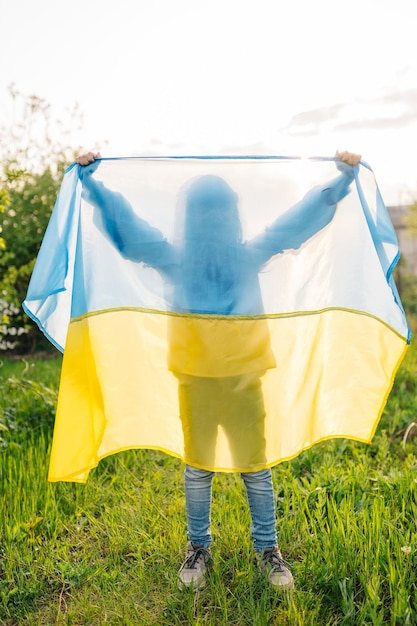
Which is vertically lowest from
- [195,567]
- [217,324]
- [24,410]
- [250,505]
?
[195,567]

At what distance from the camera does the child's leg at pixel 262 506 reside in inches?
97.2

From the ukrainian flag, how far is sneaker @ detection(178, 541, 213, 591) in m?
0.39

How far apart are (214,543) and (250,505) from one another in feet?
1.11

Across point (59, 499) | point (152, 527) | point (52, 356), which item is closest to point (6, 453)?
point (59, 499)

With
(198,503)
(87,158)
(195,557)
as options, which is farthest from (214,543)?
(87,158)

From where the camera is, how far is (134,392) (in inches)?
104

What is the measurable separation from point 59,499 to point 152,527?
0.59 m

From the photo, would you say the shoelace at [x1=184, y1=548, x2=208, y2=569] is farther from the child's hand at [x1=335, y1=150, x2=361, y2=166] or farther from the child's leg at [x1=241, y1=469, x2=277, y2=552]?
the child's hand at [x1=335, y1=150, x2=361, y2=166]

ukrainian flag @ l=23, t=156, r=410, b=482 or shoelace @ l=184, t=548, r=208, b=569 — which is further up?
ukrainian flag @ l=23, t=156, r=410, b=482

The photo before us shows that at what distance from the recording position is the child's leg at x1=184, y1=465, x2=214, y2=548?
2.52m

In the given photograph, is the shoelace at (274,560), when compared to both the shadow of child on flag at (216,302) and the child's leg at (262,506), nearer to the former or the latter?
the child's leg at (262,506)

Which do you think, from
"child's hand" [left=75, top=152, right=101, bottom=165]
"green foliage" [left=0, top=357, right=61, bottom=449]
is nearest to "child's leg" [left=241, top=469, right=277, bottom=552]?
"child's hand" [left=75, top=152, right=101, bottom=165]

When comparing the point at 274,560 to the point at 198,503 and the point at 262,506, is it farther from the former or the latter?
the point at 198,503

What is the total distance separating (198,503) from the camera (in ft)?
8.28
